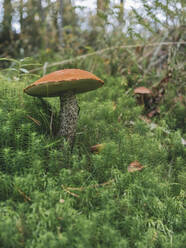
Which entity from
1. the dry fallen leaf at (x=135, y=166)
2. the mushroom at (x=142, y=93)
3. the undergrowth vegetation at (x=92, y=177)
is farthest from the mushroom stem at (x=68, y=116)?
the mushroom at (x=142, y=93)

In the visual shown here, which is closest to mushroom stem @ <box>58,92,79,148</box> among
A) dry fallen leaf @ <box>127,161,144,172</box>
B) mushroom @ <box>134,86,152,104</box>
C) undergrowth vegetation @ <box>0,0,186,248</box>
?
undergrowth vegetation @ <box>0,0,186,248</box>

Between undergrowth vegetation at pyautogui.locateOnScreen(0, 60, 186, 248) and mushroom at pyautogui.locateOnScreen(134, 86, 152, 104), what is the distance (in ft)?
2.65

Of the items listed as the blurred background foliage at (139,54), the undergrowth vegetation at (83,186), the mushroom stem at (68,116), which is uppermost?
the blurred background foliage at (139,54)

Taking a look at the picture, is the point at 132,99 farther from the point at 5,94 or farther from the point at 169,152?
the point at 5,94

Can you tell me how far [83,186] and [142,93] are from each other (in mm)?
1713

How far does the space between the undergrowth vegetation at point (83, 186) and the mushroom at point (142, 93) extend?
0.81 m

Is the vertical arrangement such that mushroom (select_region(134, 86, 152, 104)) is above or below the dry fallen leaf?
above

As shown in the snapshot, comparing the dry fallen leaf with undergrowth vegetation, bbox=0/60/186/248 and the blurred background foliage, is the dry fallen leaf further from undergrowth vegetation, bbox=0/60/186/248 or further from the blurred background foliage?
the blurred background foliage

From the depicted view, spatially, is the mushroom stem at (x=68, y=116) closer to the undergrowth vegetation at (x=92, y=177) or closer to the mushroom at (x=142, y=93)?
the undergrowth vegetation at (x=92, y=177)

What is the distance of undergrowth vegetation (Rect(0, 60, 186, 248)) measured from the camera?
969 mm

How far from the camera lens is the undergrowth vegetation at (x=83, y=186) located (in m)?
0.97

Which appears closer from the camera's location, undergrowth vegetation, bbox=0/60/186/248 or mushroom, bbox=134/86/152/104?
undergrowth vegetation, bbox=0/60/186/248

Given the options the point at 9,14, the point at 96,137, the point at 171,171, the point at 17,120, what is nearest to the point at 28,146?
the point at 17,120

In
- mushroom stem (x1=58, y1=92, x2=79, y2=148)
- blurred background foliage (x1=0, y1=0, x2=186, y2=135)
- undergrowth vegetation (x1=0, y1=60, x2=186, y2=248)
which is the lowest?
undergrowth vegetation (x1=0, y1=60, x2=186, y2=248)
